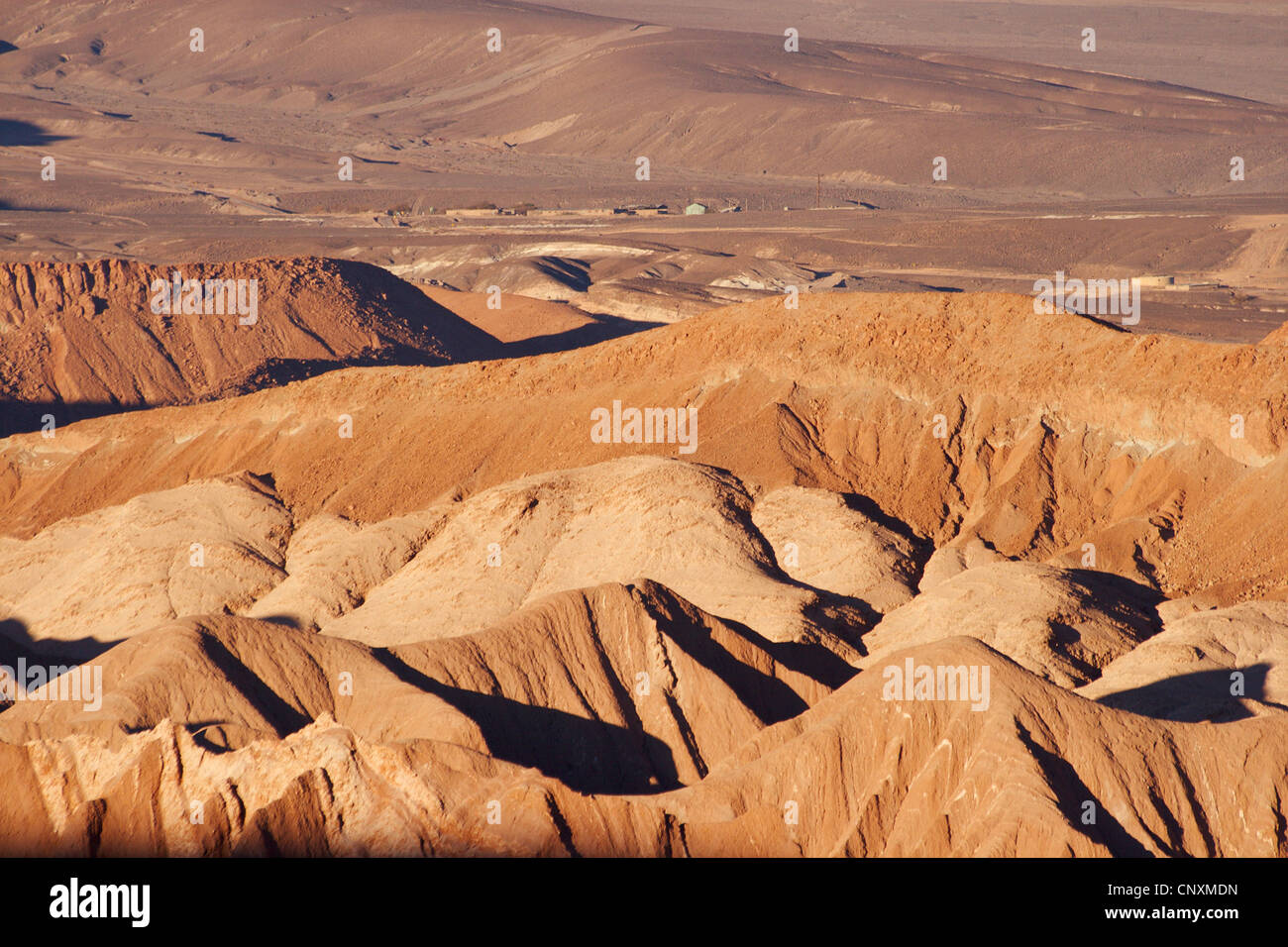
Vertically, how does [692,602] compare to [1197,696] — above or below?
above

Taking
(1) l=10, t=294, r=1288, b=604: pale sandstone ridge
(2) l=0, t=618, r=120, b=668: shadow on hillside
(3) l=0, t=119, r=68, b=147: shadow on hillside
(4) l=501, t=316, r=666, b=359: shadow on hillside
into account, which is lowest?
(2) l=0, t=618, r=120, b=668: shadow on hillside

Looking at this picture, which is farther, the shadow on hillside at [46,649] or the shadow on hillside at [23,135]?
the shadow on hillside at [23,135]

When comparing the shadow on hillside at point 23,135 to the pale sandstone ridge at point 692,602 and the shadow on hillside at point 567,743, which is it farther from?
the shadow on hillside at point 567,743

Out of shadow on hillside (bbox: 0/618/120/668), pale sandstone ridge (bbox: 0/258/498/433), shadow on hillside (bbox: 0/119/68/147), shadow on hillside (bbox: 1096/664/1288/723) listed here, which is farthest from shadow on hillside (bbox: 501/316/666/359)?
shadow on hillside (bbox: 0/119/68/147)
